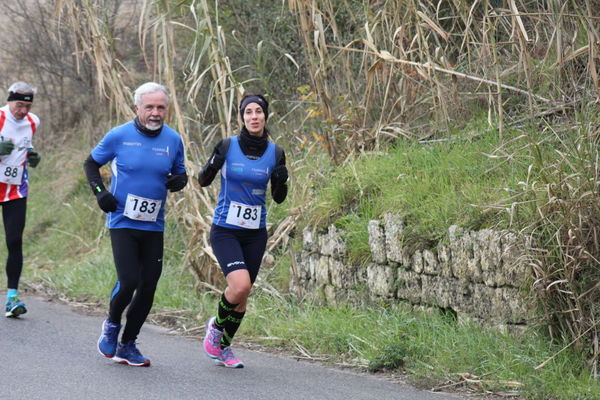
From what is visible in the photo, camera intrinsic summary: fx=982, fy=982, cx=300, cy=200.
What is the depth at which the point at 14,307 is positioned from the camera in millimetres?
9109

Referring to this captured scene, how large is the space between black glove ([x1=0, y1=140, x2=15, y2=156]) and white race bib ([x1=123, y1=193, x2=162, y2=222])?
2.63 meters

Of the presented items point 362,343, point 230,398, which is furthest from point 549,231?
point 230,398

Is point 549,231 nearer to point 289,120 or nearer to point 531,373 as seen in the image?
point 531,373

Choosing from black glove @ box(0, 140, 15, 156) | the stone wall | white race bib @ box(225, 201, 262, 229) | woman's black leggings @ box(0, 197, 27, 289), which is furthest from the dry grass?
white race bib @ box(225, 201, 262, 229)

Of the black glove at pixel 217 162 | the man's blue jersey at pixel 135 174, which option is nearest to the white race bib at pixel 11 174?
the man's blue jersey at pixel 135 174

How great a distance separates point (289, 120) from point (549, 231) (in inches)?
267

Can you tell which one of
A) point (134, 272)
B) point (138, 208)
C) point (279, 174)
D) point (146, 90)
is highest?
point (146, 90)

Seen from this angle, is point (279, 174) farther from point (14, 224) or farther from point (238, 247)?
point (14, 224)

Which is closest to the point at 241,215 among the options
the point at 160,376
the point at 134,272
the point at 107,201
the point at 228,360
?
the point at 134,272

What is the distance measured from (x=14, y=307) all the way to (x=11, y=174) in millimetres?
1236

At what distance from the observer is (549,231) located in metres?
6.51

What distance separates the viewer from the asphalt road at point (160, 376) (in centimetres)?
620

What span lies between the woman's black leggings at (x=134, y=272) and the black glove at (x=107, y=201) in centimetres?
22

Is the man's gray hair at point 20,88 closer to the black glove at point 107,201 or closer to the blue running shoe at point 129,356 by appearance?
the black glove at point 107,201
